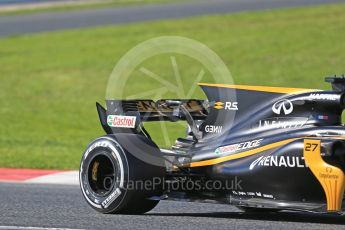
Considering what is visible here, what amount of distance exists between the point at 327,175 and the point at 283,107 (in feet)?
3.24

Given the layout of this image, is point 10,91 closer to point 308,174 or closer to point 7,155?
point 7,155

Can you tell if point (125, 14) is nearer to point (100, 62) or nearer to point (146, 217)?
point (100, 62)

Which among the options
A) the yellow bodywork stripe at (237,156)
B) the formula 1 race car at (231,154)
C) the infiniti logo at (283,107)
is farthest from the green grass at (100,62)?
the infiniti logo at (283,107)

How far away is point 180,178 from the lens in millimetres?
9094

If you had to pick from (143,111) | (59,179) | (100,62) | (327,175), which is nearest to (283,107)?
(327,175)

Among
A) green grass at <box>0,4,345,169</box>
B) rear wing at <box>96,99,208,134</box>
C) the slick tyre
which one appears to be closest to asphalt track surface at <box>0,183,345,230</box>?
the slick tyre

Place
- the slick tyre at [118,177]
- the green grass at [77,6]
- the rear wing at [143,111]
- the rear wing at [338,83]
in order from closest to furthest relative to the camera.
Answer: the rear wing at [338,83], the slick tyre at [118,177], the rear wing at [143,111], the green grass at [77,6]

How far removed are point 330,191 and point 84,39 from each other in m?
Result: 21.7

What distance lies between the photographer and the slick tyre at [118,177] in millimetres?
8867

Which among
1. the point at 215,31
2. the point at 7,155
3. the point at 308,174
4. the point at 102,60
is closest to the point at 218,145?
the point at 308,174

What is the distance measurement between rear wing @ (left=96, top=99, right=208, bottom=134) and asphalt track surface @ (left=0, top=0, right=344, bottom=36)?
2203 centimetres

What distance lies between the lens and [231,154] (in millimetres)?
8664

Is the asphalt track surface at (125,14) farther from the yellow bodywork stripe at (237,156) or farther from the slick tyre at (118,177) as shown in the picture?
the yellow bodywork stripe at (237,156)

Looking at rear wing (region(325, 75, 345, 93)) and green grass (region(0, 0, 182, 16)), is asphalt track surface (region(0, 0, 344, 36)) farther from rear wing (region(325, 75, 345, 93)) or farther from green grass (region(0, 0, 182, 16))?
rear wing (region(325, 75, 345, 93))
